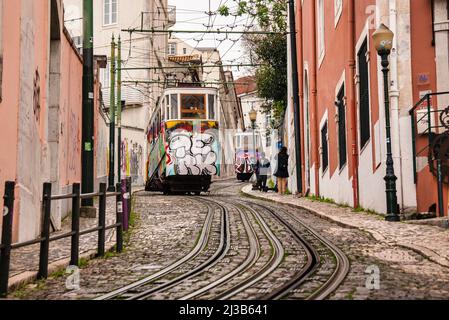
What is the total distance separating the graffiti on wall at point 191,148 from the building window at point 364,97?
311 inches

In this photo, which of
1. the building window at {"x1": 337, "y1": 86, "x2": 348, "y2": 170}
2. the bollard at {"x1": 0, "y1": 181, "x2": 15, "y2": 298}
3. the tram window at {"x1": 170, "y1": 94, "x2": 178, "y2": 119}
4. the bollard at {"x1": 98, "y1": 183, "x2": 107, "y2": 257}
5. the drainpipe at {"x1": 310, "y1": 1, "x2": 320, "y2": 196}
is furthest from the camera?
the tram window at {"x1": 170, "y1": 94, "x2": 178, "y2": 119}

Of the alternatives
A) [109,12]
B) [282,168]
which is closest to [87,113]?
[282,168]

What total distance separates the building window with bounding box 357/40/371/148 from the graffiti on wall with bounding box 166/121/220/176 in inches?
311

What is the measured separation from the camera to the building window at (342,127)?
55.1 ft

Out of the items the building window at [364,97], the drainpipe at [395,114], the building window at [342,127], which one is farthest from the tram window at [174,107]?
the drainpipe at [395,114]

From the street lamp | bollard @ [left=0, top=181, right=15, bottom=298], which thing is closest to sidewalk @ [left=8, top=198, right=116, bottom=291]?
bollard @ [left=0, top=181, right=15, bottom=298]

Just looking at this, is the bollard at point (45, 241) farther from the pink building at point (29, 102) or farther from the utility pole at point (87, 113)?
the utility pole at point (87, 113)

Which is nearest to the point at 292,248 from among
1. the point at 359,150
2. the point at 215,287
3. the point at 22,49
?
the point at 215,287

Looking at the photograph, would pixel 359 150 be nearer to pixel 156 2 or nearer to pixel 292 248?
pixel 292 248

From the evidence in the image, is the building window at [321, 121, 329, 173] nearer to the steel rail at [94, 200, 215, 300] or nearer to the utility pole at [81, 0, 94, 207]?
the utility pole at [81, 0, 94, 207]

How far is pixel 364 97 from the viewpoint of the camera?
14406 mm

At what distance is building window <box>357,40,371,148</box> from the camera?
14055mm

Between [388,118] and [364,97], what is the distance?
2981mm

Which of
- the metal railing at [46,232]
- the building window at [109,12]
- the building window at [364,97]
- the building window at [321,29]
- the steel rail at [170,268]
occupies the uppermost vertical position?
the building window at [109,12]
